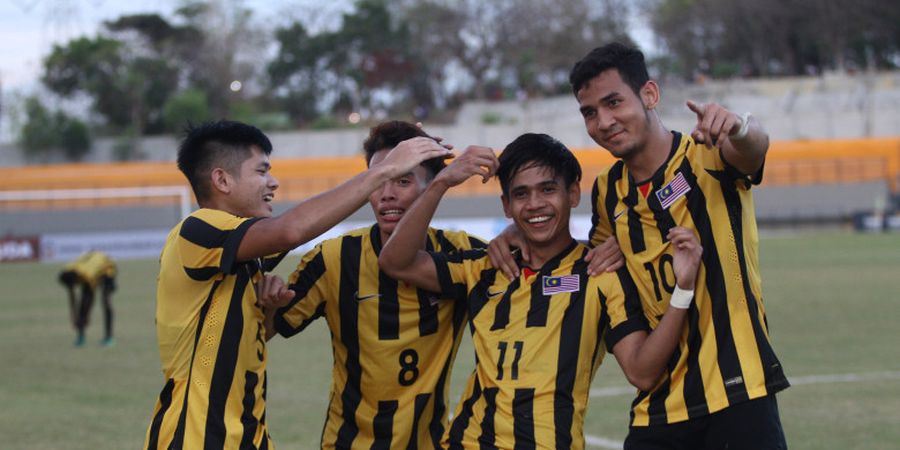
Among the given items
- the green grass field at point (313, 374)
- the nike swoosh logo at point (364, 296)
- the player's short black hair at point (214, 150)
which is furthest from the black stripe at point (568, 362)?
the green grass field at point (313, 374)

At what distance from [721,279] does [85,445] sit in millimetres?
5851

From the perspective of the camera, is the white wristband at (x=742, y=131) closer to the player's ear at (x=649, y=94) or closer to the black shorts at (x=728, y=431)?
the player's ear at (x=649, y=94)

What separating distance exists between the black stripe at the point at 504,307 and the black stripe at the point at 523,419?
30 centimetres

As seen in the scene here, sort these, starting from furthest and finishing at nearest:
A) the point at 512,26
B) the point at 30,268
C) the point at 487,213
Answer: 1. the point at 512,26
2. the point at 487,213
3. the point at 30,268

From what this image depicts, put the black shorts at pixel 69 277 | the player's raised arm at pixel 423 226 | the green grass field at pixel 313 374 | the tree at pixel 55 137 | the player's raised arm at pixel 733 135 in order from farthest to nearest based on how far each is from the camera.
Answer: the tree at pixel 55 137 → the black shorts at pixel 69 277 → the green grass field at pixel 313 374 → the player's raised arm at pixel 423 226 → the player's raised arm at pixel 733 135

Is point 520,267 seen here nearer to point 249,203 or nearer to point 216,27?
point 249,203

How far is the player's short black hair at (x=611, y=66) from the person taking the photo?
441 centimetres

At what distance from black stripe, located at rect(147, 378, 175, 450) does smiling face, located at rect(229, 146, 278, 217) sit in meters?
0.71

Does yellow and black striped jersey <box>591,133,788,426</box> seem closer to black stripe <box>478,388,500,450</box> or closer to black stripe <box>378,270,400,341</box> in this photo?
black stripe <box>478,388,500,450</box>

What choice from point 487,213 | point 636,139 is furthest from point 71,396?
point 487,213

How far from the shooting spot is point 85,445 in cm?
857

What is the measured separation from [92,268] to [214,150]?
11.8 m

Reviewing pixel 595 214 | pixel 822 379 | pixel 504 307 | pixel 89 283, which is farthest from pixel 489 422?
pixel 89 283

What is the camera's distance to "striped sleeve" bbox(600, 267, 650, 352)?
4289mm
